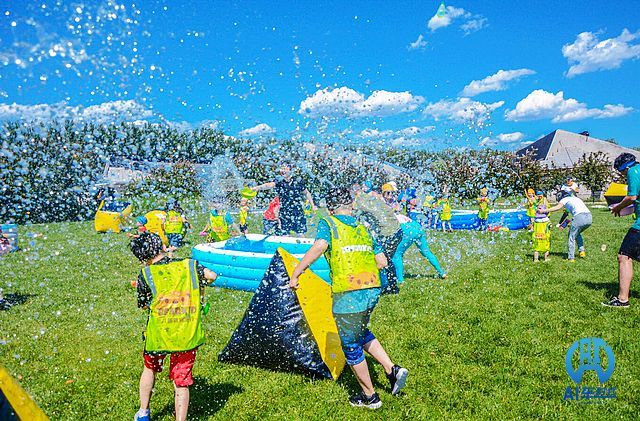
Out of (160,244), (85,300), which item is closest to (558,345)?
(160,244)

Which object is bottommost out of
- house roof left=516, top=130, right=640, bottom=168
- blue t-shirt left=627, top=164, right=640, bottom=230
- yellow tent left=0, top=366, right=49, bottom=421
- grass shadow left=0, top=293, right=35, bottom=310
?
grass shadow left=0, top=293, right=35, bottom=310

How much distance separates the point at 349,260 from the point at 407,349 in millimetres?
2058

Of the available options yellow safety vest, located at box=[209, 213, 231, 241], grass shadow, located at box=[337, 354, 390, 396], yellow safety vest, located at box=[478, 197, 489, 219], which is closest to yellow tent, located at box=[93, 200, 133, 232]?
yellow safety vest, located at box=[209, 213, 231, 241]

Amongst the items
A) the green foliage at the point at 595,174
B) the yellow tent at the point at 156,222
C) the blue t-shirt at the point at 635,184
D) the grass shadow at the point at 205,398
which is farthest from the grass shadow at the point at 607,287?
the green foliage at the point at 595,174

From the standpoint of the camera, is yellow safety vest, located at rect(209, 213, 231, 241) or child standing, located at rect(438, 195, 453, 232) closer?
yellow safety vest, located at rect(209, 213, 231, 241)

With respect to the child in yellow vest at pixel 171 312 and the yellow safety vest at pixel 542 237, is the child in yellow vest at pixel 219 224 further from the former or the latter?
the child in yellow vest at pixel 171 312

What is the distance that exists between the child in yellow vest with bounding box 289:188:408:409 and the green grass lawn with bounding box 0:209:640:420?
23.8 inches

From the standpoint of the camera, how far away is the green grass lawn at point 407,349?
12.6 ft

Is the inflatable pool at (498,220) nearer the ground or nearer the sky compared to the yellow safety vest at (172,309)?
nearer the ground

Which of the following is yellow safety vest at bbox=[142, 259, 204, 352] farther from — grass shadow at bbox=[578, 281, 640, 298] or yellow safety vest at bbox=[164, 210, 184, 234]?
yellow safety vest at bbox=[164, 210, 184, 234]

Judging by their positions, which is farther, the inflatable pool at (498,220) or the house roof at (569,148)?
the house roof at (569,148)

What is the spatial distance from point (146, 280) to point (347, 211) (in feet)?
5.89

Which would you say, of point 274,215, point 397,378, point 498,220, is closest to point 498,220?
point 498,220

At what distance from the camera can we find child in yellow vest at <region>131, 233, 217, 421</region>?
10.6 feet
